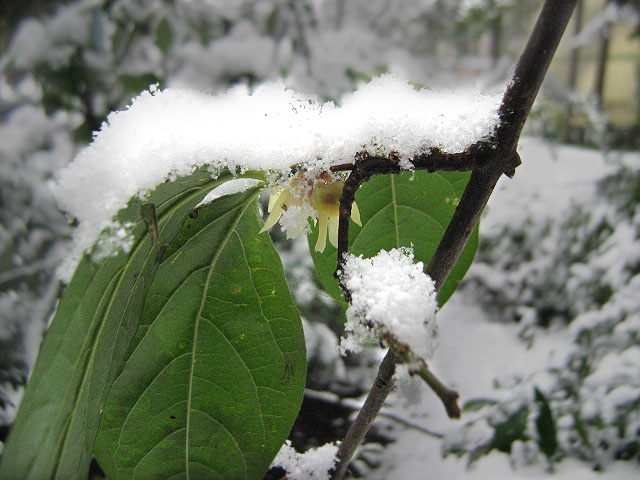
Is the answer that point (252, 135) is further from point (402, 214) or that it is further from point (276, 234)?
point (276, 234)

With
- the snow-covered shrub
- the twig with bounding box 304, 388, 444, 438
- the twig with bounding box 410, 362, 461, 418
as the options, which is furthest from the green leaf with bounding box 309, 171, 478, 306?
the snow-covered shrub

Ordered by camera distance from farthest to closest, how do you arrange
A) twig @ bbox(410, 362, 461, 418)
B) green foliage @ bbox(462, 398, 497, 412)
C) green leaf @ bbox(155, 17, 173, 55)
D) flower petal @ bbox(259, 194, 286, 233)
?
green leaf @ bbox(155, 17, 173, 55) → green foliage @ bbox(462, 398, 497, 412) → flower petal @ bbox(259, 194, 286, 233) → twig @ bbox(410, 362, 461, 418)

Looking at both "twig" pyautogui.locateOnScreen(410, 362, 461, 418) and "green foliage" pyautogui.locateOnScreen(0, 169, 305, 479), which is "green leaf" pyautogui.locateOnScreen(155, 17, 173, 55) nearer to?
"green foliage" pyautogui.locateOnScreen(0, 169, 305, 479)

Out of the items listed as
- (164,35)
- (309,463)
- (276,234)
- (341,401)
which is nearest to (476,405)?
(341,401)

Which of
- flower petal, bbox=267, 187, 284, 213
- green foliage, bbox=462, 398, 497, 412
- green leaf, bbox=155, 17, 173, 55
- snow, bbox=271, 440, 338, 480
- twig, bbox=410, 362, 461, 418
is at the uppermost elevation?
green leaf, bbox=155, 17, 173, 55

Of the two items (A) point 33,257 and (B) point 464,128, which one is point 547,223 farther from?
(B) point 464,128

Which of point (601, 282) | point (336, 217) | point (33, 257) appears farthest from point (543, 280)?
point (336, 217)
